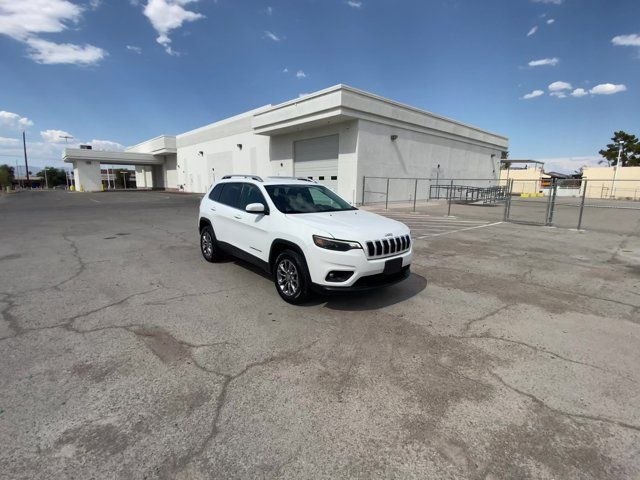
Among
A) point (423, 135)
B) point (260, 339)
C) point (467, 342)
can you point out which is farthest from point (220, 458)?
point (423, 135)

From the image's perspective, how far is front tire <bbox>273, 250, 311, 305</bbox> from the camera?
14.7ft

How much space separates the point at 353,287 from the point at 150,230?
31.3ft

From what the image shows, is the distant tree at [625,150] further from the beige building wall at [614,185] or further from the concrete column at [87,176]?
the concrete column at [87,176]

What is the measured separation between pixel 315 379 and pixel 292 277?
182 centimetres

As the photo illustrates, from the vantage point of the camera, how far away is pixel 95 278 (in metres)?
5.96

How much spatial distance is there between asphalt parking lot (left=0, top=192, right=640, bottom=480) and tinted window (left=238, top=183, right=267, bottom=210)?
4.38ft

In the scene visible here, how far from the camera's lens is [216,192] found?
22.9ft

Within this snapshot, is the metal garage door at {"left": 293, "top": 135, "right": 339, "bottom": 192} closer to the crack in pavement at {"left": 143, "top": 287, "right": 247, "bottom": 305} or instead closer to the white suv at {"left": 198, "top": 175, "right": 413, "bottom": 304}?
the white suv at {"left": 198, "top": 175, "right": 413, "bottom": 304}

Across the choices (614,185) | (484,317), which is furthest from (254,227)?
(614,185)

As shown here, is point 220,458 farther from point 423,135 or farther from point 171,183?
point 171,183

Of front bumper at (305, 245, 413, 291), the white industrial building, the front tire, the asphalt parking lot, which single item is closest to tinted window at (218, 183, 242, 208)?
the asphalt parking lot

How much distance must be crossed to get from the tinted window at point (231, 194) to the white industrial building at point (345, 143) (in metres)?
14.1

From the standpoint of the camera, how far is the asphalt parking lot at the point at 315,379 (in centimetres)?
222

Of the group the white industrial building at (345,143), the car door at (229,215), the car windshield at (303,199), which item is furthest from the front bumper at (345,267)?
the white industrial building at (345,143)
